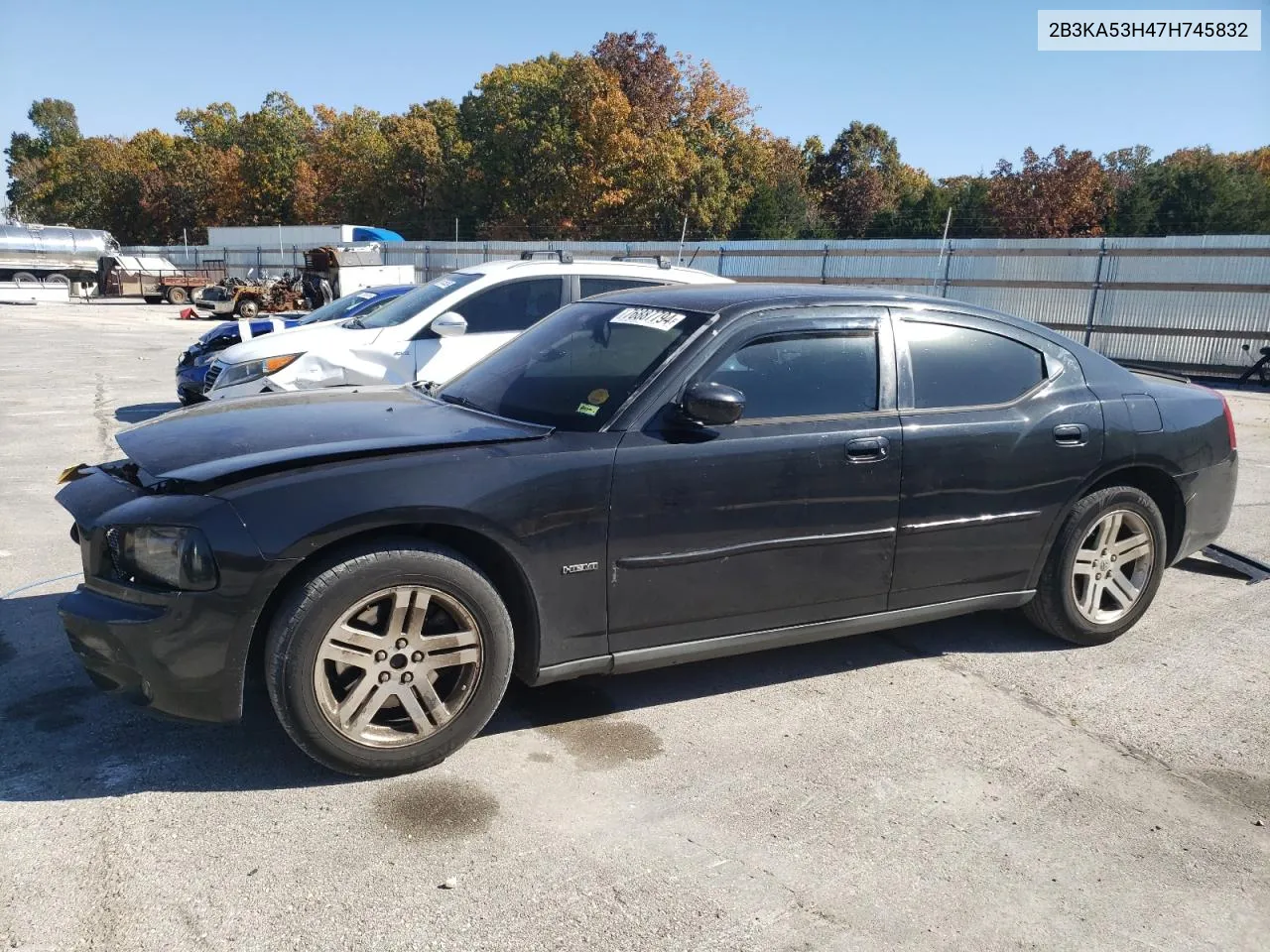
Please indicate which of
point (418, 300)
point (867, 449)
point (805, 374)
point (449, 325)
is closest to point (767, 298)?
point (805, 374)

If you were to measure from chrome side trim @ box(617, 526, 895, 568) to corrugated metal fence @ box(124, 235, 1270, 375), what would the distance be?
45.3ft

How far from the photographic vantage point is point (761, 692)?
4098mm

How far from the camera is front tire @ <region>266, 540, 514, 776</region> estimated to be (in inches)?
122

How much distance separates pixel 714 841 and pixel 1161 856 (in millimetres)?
1353

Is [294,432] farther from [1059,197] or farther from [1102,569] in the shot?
[1059,197]

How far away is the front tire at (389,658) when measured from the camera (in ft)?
10.1

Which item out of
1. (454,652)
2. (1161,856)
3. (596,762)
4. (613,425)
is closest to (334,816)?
(454,652)

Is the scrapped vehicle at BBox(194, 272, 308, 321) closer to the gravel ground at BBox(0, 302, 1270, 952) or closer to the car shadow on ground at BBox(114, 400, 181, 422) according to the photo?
the car shadow on ground at BBox(114, 400, 181, 422)

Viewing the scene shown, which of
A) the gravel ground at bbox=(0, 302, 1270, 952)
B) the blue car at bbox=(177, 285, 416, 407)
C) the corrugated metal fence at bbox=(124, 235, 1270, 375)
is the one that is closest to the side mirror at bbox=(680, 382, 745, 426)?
the gravel ground at bbox=(0, 302, 1270, 952)

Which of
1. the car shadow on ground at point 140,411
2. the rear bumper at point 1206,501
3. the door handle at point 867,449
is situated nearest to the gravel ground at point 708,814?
the rear bumper at point 1206,501

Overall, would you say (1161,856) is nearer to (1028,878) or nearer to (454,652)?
(1028,878)

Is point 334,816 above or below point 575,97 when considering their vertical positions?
below

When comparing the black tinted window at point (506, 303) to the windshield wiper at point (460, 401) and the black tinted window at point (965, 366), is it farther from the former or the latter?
the black tinted window at point (965, 366)

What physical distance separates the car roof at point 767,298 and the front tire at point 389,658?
1479mm
